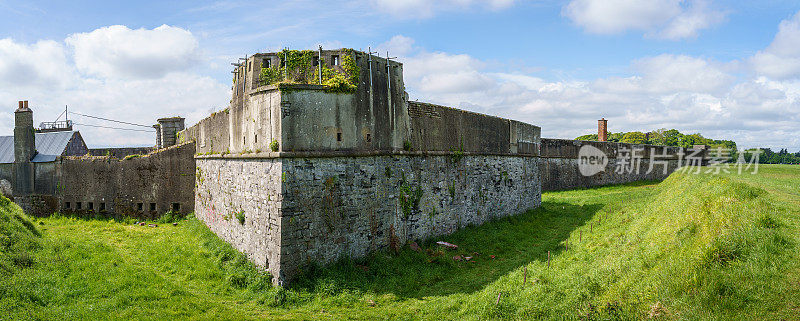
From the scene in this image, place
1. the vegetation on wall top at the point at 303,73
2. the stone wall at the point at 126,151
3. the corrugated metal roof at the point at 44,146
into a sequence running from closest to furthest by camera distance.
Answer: the vegetation on wall top at the point at 303,73
the corrugated metal roof at the point at 44,146
the stone wall at the point at 126,151

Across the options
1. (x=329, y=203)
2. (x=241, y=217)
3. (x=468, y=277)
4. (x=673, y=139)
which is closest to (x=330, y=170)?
(x=329, y=203)

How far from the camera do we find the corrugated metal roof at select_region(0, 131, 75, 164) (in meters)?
18.4

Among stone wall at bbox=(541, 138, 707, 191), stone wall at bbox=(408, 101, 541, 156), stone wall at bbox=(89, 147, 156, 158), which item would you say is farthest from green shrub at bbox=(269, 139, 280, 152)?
stone wall at bbox=(541, 138, 707, 191)

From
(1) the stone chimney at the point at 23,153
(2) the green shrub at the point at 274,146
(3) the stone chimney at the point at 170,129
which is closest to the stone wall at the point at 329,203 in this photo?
(2) the green shrub at the point at 274,146

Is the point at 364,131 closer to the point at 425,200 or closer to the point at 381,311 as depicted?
the point at 425,200

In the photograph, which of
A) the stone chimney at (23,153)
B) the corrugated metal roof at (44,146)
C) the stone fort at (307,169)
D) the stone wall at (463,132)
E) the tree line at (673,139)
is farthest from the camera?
the tree line at (673,139)

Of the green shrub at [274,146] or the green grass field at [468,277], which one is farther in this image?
the green shrub at [274,146]

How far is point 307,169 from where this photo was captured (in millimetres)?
9492

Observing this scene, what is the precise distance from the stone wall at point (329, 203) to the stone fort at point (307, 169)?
0.04m

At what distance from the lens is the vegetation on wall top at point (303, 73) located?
33.1 ft

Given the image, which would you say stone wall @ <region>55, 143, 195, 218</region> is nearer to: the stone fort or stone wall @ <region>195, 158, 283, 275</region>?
the stone fort

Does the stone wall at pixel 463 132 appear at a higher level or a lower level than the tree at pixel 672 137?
lower

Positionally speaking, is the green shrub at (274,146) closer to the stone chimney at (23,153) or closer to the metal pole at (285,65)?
the metal pole at (285,65)

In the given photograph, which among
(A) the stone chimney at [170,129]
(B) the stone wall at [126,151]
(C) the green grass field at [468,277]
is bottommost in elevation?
(C) the green grass field at [468,277]
